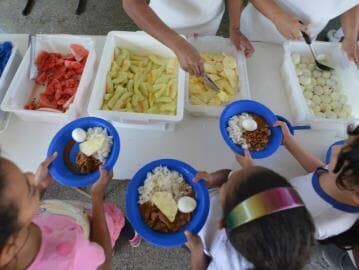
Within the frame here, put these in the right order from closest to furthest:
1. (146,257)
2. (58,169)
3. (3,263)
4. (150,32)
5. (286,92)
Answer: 1. (3,263)
2. (58,169)
3. (150,32)
4. (286,92)
5. (146,257)

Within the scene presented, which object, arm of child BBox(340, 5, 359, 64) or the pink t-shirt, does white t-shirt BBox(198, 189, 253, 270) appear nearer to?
the pink t-shirt

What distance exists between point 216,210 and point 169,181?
0.49 ft

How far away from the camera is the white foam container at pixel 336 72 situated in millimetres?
908

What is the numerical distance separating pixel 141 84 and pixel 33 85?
1.07 feet

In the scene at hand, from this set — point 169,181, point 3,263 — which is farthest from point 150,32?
point 3,263

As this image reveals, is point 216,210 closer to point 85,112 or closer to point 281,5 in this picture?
point 85,112

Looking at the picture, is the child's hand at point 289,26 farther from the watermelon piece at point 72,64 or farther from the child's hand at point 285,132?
the watermelon piece at point 72,64

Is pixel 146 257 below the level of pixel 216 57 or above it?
below

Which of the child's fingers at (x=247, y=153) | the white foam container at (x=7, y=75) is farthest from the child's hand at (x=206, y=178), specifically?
the white foam container at (x=7, y=75)

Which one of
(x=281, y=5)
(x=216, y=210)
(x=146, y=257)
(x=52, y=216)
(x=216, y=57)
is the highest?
(x=281, y=5)

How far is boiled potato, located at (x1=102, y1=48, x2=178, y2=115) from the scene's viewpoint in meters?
0.90

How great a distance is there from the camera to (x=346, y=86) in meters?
1.02

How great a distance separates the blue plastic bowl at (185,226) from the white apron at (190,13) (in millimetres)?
578

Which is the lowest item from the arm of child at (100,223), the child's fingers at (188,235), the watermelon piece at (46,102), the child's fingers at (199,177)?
the arm of child at (100,223)
